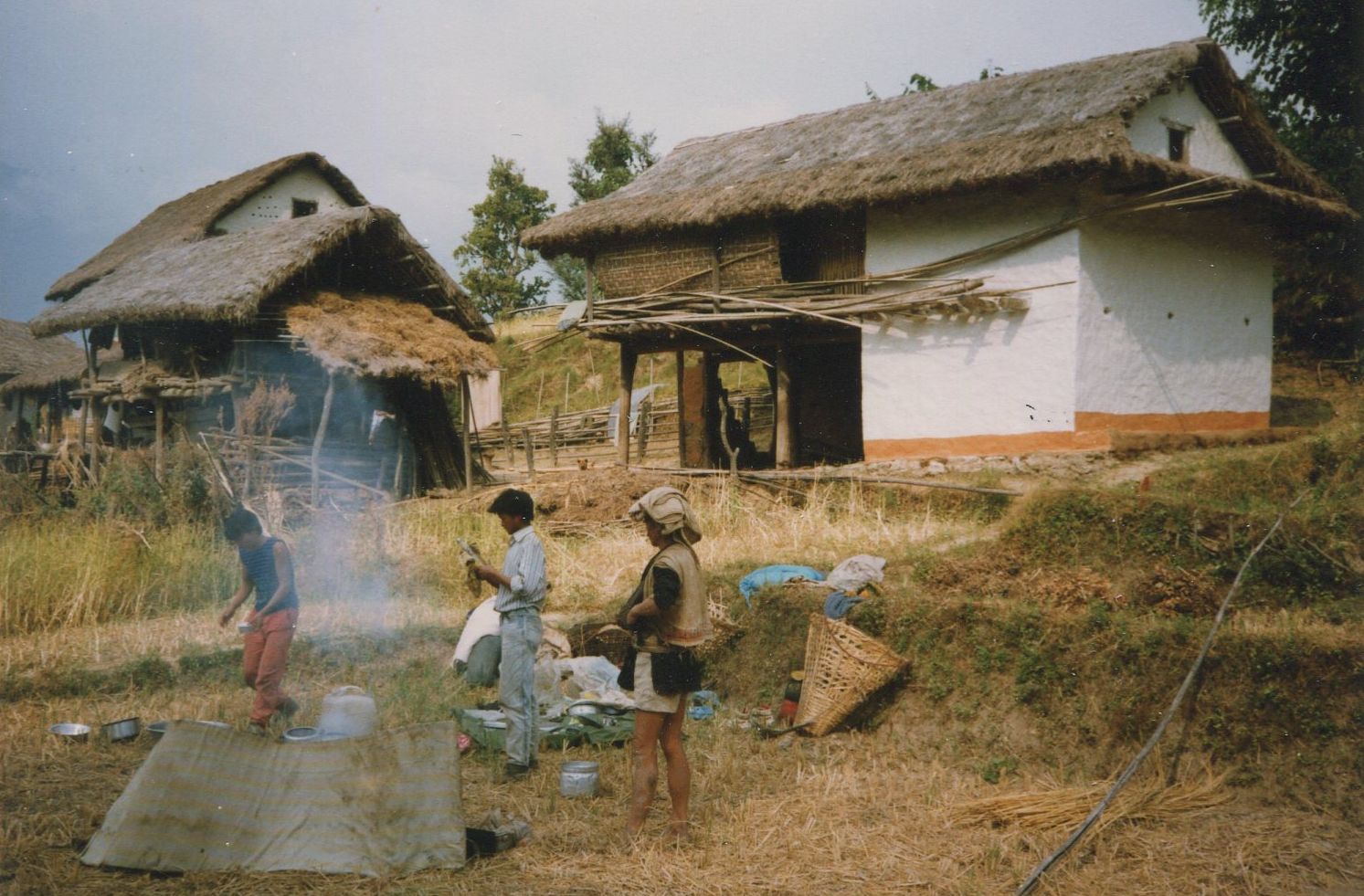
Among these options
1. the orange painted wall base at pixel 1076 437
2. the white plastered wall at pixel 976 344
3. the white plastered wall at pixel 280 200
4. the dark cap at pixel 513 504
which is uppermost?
the white plastered wall at pixel 280 200

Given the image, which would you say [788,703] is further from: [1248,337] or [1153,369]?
[1248,337]

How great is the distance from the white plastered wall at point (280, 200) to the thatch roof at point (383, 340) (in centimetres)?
604

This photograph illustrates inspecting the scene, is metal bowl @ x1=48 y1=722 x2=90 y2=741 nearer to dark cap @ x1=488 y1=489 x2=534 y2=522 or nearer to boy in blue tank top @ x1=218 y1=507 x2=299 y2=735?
boy in blue tank top @ x1=218 y1=507 x2=299 y2=735

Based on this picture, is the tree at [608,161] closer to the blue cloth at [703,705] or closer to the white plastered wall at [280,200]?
the white plastered wall at [280,200]

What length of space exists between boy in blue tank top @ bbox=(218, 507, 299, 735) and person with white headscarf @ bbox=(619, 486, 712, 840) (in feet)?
8.38

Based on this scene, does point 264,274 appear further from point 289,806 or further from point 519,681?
point 289,806

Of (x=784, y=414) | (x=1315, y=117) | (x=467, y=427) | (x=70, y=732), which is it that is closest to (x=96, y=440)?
(x=467, y=427)

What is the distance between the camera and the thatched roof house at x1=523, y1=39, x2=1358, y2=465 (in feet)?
37.0

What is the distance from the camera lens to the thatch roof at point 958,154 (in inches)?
431

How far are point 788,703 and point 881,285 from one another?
7.05 meters

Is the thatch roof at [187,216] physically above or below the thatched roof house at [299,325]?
above

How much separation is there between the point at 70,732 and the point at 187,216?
52.9ft

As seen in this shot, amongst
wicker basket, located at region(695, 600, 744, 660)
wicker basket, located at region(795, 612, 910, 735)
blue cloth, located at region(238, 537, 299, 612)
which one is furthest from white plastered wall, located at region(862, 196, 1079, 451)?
blue cloth, located at region(238, 537, 299, 612)

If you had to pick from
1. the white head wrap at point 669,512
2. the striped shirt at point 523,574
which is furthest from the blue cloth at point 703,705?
the white head wrap at point 669,512
